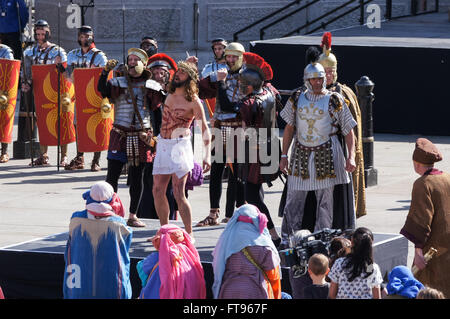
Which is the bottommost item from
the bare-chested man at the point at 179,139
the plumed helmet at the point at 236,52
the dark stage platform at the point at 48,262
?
the dark stage platform at the point at 48,262

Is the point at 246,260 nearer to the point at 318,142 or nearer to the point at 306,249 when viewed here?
the point at 306,249

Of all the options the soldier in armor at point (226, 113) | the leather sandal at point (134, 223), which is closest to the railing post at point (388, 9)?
the soldier in armor at point (226, 113)

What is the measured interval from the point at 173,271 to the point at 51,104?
726 cm

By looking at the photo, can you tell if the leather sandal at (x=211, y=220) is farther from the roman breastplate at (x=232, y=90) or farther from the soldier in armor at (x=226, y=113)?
the roman breastplate at (x=232, y=90)

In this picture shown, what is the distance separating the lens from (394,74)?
18047 mm

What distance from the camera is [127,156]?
10344 mm

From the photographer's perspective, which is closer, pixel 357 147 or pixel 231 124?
pixel 357 147

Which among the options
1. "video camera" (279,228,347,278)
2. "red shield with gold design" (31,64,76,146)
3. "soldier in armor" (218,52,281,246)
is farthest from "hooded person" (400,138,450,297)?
"red shield with gold design" (31,64,76,146)

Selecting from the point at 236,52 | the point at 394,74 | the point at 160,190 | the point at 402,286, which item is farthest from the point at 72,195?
the point at 394,74

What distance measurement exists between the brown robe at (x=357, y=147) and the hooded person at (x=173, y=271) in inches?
83.3

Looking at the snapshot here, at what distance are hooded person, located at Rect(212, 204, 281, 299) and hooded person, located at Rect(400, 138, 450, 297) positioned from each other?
3.32ft

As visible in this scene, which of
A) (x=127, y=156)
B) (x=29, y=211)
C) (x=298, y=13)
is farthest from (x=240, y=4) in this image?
(x=127, y=156)

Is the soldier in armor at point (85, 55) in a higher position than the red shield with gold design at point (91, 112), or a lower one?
higher

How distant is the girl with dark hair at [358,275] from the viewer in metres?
7.31
